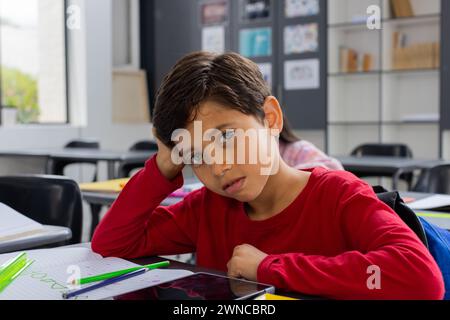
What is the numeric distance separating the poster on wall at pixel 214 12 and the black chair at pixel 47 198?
445 centimetres

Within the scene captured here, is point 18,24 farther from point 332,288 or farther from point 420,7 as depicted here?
point 332,288

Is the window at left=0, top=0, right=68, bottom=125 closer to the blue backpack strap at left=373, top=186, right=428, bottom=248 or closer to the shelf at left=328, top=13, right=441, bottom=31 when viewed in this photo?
the shelf at left=328, top=13, right=441, bottom=31

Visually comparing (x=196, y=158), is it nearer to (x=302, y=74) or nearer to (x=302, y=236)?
(x=302, y=236)

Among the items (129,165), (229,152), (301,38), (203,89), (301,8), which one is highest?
(301,8)

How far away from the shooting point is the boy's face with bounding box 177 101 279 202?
0.93m

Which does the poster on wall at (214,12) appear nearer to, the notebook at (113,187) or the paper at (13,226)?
the notebook at (113,187)

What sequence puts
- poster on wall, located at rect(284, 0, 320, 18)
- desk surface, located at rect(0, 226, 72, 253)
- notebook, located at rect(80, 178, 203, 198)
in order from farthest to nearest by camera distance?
poster on wall, located at rect(284, 0, 320, 18)
notebook, located at rect(80, 178, 203, 198)
desk surface, located at rect(0, 226, 72, 253)

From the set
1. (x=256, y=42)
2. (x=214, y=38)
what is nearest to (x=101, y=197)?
(x=256, y=42)

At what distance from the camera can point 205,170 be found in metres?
0.96

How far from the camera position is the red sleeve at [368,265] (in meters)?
0.78

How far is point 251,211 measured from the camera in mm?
1100

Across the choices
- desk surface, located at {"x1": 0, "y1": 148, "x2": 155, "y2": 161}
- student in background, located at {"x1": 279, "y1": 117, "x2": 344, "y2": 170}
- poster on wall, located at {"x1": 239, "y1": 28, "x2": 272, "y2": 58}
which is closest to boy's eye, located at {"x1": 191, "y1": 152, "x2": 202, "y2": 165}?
student in background, located at {"x1": 279, "y1": 117, "x2": 344, "y2": 170}

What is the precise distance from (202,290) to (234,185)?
227 mm
